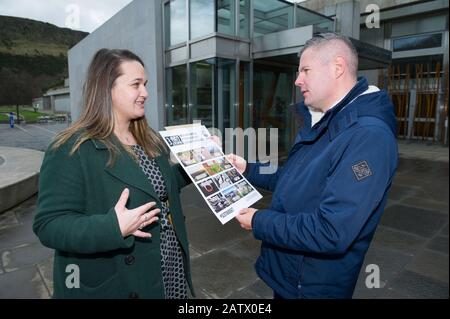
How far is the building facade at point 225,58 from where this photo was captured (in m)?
8.45

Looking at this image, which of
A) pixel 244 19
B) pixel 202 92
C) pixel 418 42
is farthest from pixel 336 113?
pixel 418 42

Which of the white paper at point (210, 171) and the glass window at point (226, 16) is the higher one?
the glass window at point (226, 16)

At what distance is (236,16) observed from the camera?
8.56 metres

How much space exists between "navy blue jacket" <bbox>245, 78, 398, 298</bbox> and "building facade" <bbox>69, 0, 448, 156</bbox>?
6.93 metres

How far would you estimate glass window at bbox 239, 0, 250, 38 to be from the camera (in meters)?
8.81

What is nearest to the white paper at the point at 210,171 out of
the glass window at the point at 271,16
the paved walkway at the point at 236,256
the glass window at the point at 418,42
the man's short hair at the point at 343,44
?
the man's short hair at the point at 343,44

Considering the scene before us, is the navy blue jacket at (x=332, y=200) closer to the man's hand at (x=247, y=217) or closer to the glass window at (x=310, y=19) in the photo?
the man's hand at (x=247, y=217)

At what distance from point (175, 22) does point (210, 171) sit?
29.6 ft

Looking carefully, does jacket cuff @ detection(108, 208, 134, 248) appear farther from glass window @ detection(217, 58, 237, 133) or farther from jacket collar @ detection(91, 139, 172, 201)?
glass window @ detection(217, 58, 237, 133)

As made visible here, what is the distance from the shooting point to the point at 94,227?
1445 millimetres

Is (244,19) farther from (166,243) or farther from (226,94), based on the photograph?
(166,243)

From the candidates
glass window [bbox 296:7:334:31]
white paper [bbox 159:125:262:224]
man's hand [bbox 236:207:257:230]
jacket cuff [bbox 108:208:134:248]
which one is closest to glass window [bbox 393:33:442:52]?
glass window [bbox 296:7:334:31]
